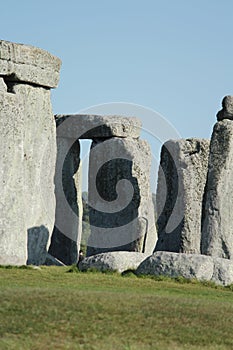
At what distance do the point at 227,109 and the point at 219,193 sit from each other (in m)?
1.93

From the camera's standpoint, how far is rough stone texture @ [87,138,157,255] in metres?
30.1

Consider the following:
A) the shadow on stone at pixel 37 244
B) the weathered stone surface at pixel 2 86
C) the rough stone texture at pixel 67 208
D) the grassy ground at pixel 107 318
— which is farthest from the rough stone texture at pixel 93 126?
the grassy ground at pixel 107 318

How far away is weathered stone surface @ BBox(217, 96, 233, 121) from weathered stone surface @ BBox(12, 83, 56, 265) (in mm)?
3910

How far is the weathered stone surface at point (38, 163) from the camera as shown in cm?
2445

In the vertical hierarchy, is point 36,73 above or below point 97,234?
above

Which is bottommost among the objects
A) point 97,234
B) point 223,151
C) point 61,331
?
point 61,331

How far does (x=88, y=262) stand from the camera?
2136 centimetres

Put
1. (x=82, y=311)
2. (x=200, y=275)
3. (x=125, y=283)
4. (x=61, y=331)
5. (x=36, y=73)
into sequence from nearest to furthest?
(x=61, y=331)
(x=82, y=311)
(x=125, y=283)
(x=200, y=275)
(x=36, y=73)

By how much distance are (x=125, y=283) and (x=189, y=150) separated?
1059cm

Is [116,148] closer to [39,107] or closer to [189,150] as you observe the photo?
[189,150]

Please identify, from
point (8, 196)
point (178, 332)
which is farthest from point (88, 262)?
point (178, 332)

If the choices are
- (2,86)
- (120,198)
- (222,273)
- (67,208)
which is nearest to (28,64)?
(2,86)

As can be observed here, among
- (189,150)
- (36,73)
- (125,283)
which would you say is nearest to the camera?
(125,283)

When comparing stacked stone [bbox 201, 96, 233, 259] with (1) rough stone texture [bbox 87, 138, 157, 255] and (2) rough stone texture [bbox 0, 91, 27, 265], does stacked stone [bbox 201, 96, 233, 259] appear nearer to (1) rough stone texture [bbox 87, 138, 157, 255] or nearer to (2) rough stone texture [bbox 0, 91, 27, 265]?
(1) rough stone texture [bbox 87, 138, 157, 255]
